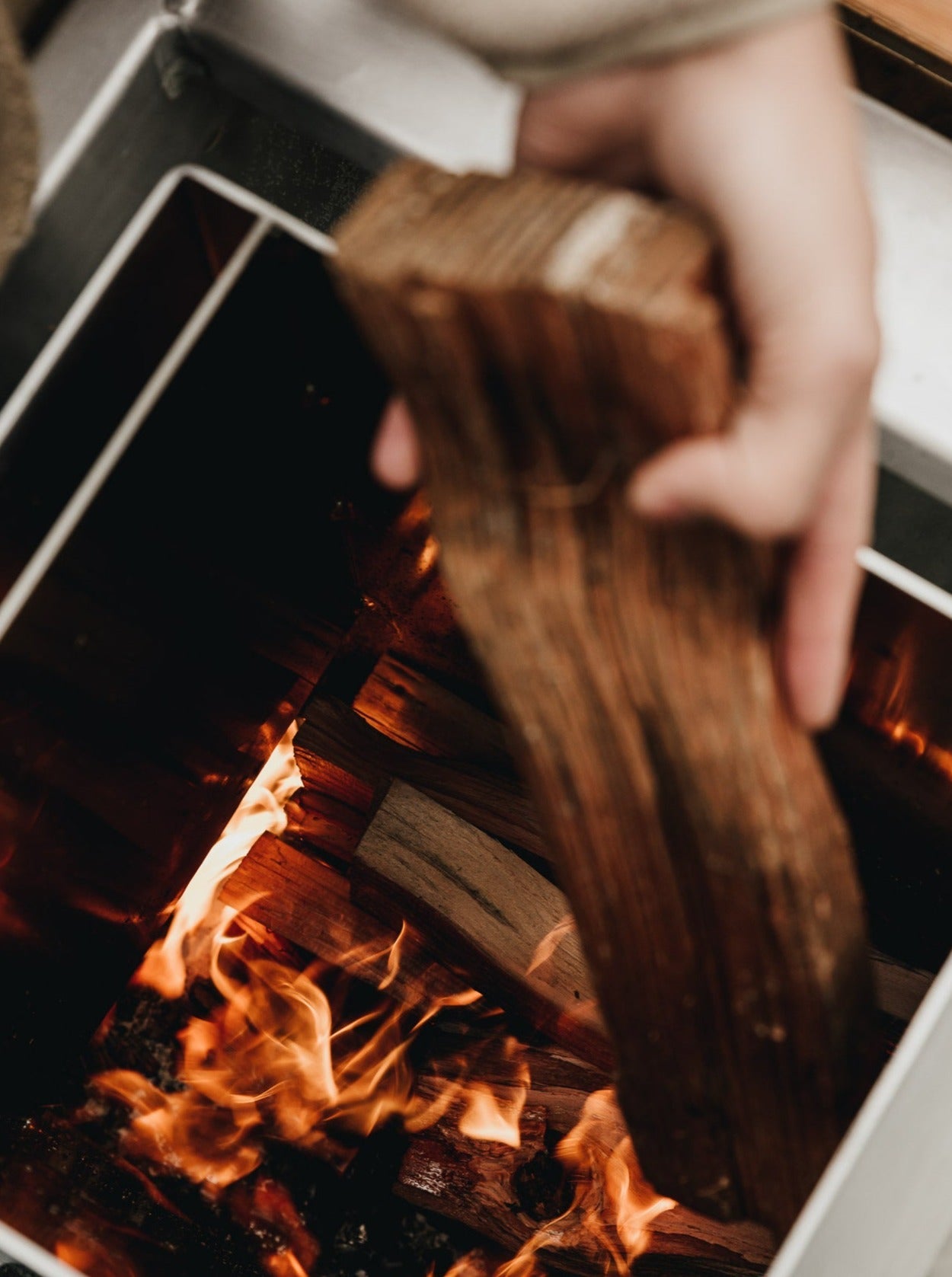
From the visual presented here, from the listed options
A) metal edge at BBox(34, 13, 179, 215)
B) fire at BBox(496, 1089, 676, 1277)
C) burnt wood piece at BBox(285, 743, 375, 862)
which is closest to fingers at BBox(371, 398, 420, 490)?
metal edge at BBox(34, 13, 179, 215)

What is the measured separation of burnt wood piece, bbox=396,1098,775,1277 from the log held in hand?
71 cm

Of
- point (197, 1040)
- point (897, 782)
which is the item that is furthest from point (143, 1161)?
point (897, 782)

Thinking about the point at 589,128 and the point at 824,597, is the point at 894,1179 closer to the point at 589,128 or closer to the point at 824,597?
the point at 824,597

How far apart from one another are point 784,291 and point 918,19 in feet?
1.99

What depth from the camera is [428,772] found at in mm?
1530

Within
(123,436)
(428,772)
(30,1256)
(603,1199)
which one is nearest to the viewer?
(30,1256)

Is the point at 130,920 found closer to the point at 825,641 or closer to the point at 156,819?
the point at 156,819

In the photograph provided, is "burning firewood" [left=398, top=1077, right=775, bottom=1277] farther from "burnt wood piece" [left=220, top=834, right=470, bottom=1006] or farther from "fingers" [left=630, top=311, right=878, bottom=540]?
"fingers" [left=630, top=311, right=878, bottom=540]

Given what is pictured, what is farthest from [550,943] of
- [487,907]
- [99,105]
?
[99,105]

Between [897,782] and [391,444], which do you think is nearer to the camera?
[391,444]

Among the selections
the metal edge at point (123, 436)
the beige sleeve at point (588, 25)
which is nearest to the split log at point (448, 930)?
the metal edge at point (123, 436)

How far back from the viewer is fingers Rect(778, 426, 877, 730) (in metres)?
0.63

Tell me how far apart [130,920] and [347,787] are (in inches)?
16.0

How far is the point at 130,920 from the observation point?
1.59m
